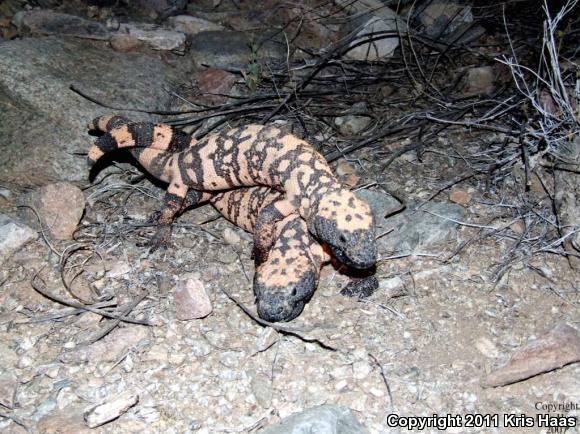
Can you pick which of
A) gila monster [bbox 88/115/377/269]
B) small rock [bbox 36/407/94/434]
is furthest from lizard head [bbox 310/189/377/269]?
small rock [bbox 36/407/94/434]

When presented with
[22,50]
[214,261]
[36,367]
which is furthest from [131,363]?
[22,50]

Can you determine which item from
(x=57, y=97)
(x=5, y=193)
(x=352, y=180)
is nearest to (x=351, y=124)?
(x=352, y=180)

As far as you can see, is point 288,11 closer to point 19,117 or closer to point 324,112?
point 324,112

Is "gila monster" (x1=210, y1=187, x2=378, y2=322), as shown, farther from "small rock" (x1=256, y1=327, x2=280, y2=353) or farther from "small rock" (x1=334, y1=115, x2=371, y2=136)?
"small rock" (x1=334, y1=115, x2=371, y2=136)

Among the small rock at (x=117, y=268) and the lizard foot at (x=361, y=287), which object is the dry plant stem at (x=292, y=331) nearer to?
the lizard foot at (x=361, y=287)

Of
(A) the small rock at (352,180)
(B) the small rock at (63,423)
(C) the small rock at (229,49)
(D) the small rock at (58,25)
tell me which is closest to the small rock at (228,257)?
(A) the small rock at (352,180)

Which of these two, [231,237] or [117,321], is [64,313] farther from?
[231,237]
